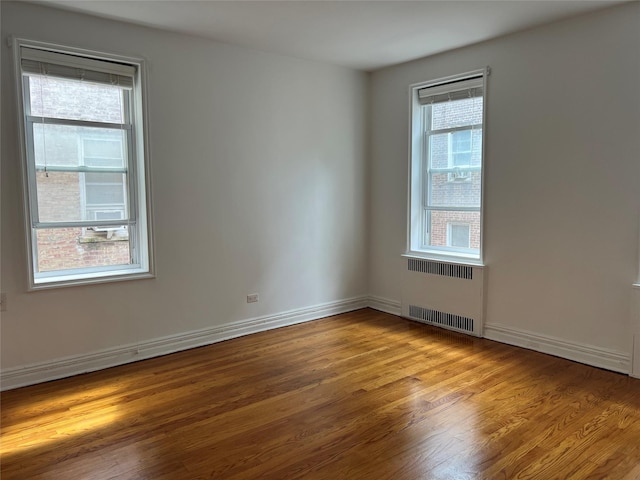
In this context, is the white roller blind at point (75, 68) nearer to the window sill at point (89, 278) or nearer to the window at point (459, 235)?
the window sill at point (89, 278)

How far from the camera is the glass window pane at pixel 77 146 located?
11.1 ft

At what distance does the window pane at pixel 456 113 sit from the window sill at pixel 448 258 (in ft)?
4.28

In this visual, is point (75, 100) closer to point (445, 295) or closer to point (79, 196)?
point (79, 196)

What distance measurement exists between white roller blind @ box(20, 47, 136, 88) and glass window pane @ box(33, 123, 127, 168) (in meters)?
0.37

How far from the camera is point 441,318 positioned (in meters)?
4.63

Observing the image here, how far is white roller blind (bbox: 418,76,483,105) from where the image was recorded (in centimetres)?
429

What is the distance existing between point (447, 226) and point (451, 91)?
4.40 feet

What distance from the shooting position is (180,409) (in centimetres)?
290


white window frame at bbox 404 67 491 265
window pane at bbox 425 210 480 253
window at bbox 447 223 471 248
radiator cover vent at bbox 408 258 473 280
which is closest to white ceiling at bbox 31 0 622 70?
white window frame at bbox 404 67 491 265

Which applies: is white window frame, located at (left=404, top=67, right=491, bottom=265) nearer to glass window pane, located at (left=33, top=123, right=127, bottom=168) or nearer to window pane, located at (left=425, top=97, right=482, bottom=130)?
window pane, located at (left=425, top=97, right=482, bottom=130)

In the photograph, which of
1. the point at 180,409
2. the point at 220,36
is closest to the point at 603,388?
the point at 180,409

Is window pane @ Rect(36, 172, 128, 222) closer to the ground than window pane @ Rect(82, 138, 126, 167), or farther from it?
closer to the ground

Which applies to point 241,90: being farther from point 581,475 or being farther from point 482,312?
point 581,475

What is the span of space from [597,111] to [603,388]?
203 cm
